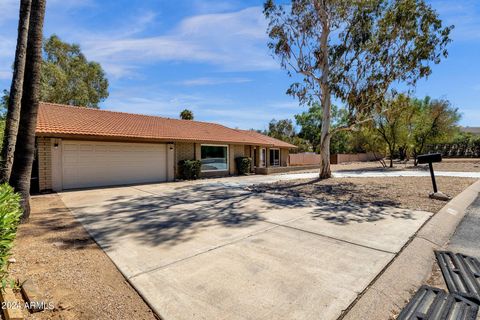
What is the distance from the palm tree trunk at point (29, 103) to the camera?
562cm

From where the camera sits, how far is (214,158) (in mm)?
18188

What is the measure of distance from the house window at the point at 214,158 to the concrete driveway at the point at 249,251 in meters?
9.35

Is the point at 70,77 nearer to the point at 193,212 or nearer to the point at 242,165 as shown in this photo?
the point at 242,165

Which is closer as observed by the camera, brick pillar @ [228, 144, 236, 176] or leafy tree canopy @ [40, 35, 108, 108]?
brick pillar @ [228, 144, 236, 176]

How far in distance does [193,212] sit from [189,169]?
877 cm

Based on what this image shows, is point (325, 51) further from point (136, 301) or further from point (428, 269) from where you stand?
point (136, 301)

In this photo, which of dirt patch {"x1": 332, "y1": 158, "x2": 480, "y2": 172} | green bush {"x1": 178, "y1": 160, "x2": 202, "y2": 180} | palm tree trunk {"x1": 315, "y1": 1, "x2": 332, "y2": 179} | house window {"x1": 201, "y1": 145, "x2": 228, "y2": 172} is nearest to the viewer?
palm tree trunk {"x1": 315, "y1": 1, "x2": 332, "y2": 179}

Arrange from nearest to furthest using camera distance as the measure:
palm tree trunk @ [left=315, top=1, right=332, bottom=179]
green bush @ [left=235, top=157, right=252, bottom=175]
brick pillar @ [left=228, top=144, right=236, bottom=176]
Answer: palm tree trunk @ [left=315, top=1, right=332, bottom=179] < brick pillar @ [left=228, top=144, right=236, bottom=176] < green bush @ [left=235, top=157, right=252, bottom=175]

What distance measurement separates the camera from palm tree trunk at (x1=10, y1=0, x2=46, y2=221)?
562 centimetres

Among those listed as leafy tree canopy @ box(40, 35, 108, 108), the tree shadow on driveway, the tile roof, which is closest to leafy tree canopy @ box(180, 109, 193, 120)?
leafy tree canopy @ box(40, 35, 108, 108)

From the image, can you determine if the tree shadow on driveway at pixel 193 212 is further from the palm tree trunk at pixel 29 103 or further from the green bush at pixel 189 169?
the green bush at pixel 189 169

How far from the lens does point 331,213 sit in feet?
23.2

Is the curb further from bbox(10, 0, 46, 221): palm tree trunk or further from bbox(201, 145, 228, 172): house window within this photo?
bbox(201, 145, 228, 172): house window

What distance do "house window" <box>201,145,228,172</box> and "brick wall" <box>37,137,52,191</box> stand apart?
8380 mm
